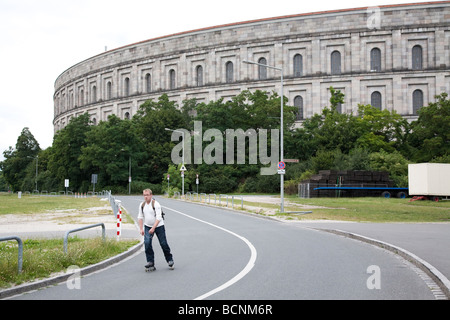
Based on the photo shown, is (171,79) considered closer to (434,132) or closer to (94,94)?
(94,94)

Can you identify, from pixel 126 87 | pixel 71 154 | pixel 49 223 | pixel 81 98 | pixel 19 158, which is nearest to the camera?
pixel 49 223

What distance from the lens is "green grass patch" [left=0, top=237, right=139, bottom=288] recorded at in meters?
8.84

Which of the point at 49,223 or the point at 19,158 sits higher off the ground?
the point at 19,158

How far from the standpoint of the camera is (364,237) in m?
15.5

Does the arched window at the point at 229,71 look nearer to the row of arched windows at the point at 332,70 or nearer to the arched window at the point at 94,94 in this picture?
the row of arched windows at the point at 332,70

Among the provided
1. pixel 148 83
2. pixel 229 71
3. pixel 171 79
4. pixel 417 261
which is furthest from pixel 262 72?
pixel 417 261

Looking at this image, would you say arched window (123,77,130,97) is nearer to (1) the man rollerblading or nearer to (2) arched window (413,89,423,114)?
(2) arched window (413,89,423,114)

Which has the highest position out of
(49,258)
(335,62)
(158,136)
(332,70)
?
(335,62)

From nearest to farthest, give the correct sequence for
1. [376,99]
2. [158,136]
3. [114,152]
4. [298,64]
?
[114,152] < [376,99] < [158,136] < [298,64]

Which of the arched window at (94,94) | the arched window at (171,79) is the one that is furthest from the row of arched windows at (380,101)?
the arched window at (94,94)

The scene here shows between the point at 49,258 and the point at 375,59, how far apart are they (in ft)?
226

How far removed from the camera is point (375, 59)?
7175cm

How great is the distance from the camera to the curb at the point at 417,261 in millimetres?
8188
